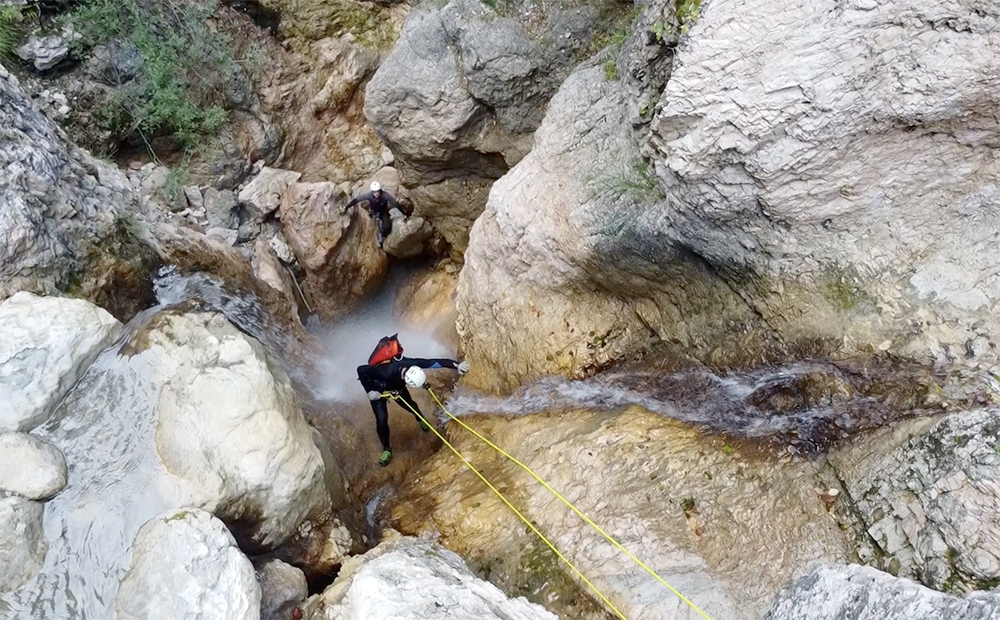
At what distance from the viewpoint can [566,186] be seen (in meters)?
6.41

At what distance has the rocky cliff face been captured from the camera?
13.4ft

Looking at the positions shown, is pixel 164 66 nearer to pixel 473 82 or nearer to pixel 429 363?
pixel 473 82

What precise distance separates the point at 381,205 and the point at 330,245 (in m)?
1.08

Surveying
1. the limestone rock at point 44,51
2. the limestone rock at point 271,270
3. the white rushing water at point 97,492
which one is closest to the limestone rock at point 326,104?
the limestone rock at point 271,270

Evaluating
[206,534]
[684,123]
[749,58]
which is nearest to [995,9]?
[749,58]

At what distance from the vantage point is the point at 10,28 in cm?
905

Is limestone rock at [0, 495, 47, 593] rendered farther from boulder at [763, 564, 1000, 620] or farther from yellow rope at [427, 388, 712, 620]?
boulder at [763, 564, 1000, 620]

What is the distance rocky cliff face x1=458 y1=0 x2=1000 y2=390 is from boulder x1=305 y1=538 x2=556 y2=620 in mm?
2971

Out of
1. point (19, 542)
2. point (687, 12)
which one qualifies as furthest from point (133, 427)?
point (687, 12)

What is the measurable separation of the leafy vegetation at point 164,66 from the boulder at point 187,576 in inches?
318

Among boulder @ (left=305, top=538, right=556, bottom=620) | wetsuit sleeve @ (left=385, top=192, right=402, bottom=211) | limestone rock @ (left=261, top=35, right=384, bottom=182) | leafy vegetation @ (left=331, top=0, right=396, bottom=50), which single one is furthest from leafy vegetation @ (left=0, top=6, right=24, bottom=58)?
boulder @ (left=305, top=538, right=556, bottom=620)

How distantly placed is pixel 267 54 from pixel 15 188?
699cm

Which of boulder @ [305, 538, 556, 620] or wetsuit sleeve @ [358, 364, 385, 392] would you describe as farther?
wetsuit sleeve @ [358, 364, 385, 392]

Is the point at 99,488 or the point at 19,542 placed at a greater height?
the point at 19,542
